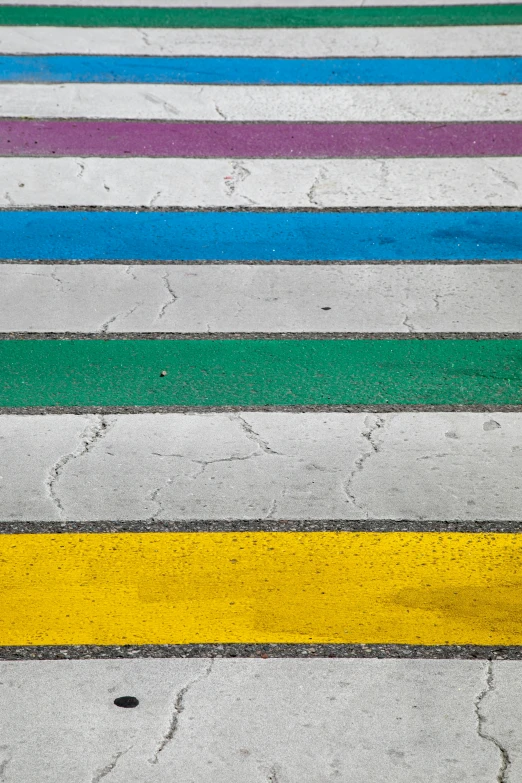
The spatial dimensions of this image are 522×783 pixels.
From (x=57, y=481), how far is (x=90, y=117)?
511 cm

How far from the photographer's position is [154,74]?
9.81 m

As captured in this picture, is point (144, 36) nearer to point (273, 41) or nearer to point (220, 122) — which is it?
point (273, 41)

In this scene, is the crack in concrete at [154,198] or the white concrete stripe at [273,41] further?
the white concrete stripe at [273,41]

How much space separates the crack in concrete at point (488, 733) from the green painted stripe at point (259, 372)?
206cm

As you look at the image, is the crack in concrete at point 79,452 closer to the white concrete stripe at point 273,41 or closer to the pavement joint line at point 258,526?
the pavement joint line at point 258,526

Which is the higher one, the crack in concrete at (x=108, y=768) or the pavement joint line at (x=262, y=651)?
the pavement joint line at (x=262, y=651)

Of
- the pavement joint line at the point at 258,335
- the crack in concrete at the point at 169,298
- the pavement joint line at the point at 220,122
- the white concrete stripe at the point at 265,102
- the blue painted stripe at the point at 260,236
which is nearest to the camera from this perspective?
the pavement joint line at the point at 258,335

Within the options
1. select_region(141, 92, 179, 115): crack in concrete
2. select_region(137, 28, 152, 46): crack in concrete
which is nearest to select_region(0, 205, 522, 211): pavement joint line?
select_region(141, 92, 179, 115): crack in concrete

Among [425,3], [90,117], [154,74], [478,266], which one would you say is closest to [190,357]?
[478,266]

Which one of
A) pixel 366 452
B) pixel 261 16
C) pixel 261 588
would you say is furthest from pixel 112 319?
pixel 261 16

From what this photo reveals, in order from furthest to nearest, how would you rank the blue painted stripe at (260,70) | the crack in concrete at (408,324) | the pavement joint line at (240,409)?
the blue painted stripe at (260,70) → the crack in concrete at (408,324) → the pavement joint line at (240,409)

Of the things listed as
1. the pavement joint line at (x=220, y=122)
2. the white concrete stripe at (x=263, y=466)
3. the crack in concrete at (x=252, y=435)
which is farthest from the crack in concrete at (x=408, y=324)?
the pavement joint line at (x=220, y=122)

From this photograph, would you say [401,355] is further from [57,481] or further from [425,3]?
[425,3]

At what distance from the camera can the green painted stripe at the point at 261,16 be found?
10.8 m
